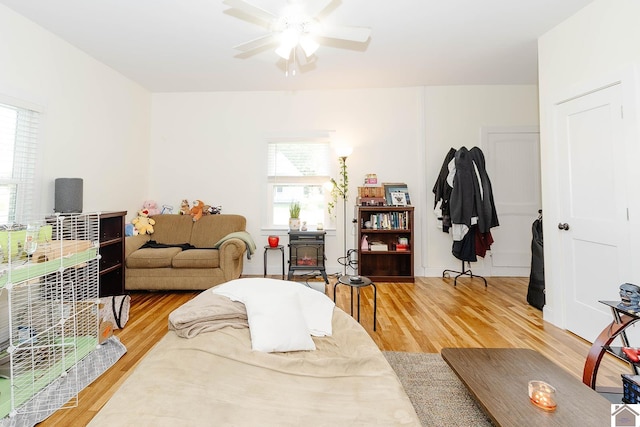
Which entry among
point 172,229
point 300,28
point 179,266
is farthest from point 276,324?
point 172,229

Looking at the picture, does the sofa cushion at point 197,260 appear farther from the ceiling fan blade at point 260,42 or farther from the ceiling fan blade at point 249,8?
the ceiling fan blade at point 249,8

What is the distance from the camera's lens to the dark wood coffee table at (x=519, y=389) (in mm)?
1129

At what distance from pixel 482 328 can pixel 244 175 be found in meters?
3.61

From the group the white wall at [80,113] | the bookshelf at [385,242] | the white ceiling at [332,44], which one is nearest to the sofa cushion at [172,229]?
the white wall at [80,113]

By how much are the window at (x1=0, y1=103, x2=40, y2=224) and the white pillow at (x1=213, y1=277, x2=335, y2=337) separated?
2240 mm

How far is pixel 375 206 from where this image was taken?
401 centimetres

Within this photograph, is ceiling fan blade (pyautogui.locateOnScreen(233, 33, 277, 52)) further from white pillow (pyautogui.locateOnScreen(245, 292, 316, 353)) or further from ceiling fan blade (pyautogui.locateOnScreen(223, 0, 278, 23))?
white pillow (pyautogui.locateOnScreen(245, 292, 316, 353))

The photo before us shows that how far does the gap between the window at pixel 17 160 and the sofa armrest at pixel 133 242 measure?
0.96 meters

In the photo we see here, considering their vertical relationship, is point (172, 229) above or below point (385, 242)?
above

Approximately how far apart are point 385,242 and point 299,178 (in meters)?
1.63

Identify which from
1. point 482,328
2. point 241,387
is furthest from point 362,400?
point 482,328

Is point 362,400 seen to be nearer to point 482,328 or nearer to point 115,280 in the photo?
point 482,328

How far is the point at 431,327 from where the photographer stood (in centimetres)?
258

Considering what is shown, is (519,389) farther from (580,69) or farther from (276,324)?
(580,69)
